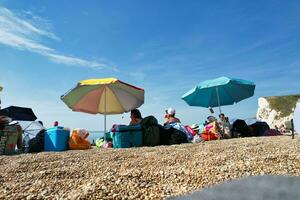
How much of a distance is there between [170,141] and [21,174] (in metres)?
5.68

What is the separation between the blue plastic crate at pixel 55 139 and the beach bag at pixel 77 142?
0.24m

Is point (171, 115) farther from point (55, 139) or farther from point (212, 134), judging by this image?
point (55, 139)

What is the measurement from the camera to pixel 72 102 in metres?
12.5

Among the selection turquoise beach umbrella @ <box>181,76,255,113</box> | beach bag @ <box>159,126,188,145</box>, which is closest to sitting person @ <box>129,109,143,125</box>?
beach bag @ <box>159,126,188,145</box>

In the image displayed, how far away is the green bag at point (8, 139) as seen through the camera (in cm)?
948

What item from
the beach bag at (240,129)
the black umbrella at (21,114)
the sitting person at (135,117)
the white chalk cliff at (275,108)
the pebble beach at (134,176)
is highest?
the white chalk cliff at (275,108)

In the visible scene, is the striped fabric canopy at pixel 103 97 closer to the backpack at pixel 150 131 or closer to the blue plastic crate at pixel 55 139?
the blue plastic crate at pixel 55 139

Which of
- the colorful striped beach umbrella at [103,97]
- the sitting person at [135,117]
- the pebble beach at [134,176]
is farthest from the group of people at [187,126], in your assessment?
the pebble beach at [134,176]

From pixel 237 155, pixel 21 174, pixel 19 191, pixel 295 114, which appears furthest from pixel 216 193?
pixel 295 114

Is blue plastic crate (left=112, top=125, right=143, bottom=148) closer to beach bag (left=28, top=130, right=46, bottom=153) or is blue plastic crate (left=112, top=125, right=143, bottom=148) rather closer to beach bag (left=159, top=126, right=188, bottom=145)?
beach bag (left=159, top=126, right=188, bottom=145)

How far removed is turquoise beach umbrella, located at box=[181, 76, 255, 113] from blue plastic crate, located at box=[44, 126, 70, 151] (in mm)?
6415

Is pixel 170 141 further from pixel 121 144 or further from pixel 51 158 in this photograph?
pixel 51 158

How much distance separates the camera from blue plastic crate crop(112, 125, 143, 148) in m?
10.3

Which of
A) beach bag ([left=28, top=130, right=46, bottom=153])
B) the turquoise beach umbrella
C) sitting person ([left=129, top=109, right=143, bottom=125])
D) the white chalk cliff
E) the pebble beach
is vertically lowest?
the pebble beach
